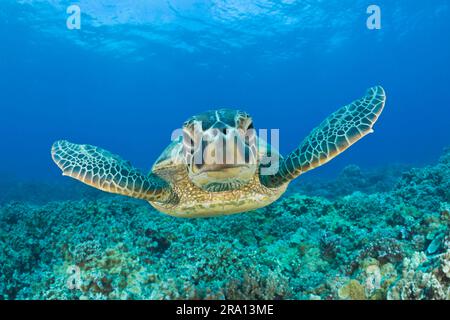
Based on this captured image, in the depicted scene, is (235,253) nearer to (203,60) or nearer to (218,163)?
(218,163)

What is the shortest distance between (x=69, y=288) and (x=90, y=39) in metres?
39.9

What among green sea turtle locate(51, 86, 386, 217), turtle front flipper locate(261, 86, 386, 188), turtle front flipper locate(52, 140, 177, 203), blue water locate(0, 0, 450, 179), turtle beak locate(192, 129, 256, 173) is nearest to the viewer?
turtle beak locate(192, 129, 256, 173)

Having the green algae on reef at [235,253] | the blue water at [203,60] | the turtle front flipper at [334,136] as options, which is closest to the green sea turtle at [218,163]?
the turtle front flipper at [334,136]

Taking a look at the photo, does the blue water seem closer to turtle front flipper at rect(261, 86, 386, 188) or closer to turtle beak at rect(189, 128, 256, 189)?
turtle front flipper at rect(261, 86, 386, 188)

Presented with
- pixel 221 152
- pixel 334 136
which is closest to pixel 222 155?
pixel 221 152

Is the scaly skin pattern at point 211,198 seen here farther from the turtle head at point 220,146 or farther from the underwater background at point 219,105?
the turtle head at point 220,146

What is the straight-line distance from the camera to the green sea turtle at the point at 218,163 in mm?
3256

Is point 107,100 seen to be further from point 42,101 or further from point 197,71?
point 197,71

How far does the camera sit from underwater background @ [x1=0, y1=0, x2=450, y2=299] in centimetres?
365

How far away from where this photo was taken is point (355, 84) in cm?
7131

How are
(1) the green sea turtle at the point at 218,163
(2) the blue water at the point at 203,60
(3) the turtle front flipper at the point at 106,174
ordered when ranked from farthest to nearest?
(2) the blue water at the point at 203,60, (3) the turtle front flipper at the point at 106,174, (1) the green sea turtle at the point at 218,163

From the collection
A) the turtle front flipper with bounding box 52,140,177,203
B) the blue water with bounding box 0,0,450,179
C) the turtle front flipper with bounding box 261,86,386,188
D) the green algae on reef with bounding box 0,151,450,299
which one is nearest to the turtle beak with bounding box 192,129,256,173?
the turtle front flipper with bounding box 261,86,386,188

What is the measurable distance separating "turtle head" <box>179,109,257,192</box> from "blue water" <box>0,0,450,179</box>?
30.3 metres

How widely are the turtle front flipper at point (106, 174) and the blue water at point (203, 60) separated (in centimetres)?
2939
